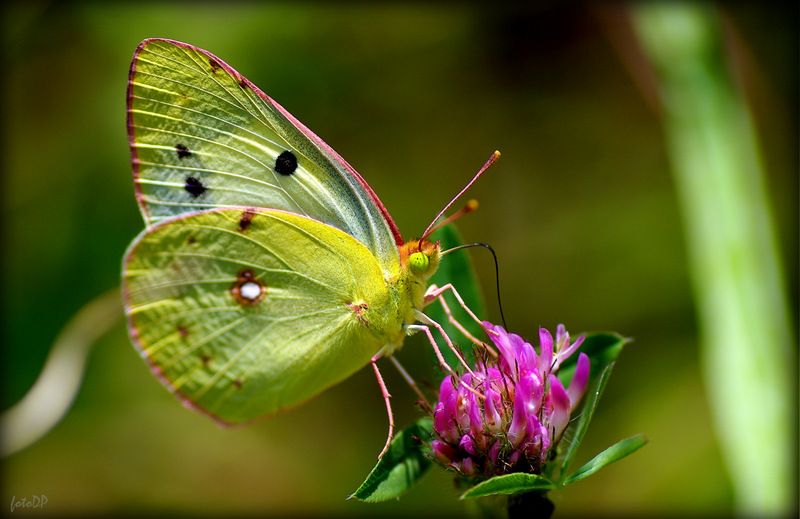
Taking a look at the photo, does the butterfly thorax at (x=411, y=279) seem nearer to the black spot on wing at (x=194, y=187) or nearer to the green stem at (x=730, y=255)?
the black spot on wing at (x=194, y=187)

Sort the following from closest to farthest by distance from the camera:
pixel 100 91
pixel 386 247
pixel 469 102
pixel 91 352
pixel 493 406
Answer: pixel 493 406, pixel 386 247, pixel 91 352, pixel 100 91, pixel 469 102

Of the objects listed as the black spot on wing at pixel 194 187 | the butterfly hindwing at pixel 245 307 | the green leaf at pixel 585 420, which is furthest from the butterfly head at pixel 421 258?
the black spot on wing at pixel 194 187

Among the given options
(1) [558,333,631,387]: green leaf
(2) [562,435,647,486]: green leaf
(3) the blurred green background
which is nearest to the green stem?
(3) the blurred green background

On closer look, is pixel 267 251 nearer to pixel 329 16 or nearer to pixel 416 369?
pixel 416 369

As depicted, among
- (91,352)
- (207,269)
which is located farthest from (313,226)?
(91,352)

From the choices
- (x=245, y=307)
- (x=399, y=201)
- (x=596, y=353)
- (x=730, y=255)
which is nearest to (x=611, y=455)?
(x=596, y=353)

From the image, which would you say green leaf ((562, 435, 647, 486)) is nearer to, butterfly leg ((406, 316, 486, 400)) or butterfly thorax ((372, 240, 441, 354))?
butterfly leg ((406, 316, 486, 400))
